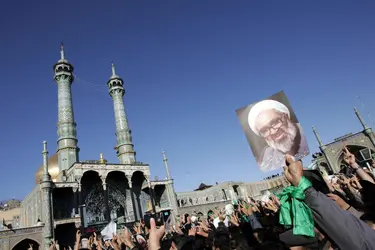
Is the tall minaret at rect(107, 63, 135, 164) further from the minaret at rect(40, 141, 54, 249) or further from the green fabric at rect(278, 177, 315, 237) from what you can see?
the green fabric at rect(278, 177, 315, 237)

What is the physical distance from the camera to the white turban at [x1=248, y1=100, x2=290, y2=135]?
6.77 meters

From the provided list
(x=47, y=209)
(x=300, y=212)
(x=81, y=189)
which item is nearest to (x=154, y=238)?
(x=300, y=212)

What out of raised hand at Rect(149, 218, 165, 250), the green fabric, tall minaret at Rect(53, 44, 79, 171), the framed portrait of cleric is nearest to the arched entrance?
tall minaret at Rect(53, 44, 79, 171)

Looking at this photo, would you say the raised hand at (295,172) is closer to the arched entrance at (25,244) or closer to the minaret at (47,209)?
the minaret at (47,209)

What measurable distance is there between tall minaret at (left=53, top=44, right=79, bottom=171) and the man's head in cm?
2653

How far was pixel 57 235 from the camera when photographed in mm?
23188

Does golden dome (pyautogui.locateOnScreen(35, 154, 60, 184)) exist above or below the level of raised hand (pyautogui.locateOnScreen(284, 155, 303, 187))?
above

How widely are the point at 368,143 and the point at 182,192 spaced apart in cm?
2704

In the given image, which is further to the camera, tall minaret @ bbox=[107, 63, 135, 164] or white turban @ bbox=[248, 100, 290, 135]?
tall minaret @ bbox=[107, 63, 135, 164]

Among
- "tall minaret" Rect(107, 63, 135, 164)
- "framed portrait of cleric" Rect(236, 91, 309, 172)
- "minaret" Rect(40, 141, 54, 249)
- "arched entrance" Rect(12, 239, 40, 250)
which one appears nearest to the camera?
"framed portrait of cleric" Rect(236, 91, 309, 172)

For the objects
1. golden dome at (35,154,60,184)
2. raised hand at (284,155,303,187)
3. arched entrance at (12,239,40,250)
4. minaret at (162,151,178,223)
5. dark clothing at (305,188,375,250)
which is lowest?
dark clothing at (305,188,375,250)

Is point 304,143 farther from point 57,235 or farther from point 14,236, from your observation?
point 57,235

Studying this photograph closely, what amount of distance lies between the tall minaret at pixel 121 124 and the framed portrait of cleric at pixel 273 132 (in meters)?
29.4

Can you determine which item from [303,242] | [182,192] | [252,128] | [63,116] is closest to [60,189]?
[63,116]
